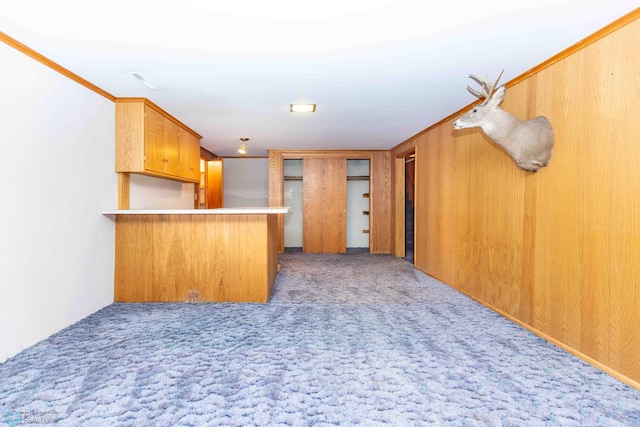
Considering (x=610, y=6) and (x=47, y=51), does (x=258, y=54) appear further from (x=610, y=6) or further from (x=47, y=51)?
(x=610, y=6)

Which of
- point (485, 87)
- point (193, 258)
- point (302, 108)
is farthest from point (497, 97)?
point (193, 258)

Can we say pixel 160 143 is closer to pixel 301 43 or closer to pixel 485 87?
pixel 301 43

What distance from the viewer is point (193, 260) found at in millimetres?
3299

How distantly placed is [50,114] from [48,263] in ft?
3.85

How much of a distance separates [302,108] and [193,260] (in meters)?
2.10

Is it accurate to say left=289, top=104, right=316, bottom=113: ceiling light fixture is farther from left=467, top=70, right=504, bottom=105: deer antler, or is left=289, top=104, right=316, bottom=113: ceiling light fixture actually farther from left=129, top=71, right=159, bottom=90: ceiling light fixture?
left=467, top=70, right=504, bottom=105: deer antler

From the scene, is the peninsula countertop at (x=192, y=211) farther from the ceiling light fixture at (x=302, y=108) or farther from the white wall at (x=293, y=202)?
the white wall at (x=293, y=202)

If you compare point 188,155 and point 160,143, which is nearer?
point 160,143

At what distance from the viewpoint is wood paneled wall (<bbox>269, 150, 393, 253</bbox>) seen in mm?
6324

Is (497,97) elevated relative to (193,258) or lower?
elevated

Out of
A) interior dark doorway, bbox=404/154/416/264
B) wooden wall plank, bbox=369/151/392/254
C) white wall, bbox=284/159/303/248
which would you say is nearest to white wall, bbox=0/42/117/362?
white wall, bbox=284/159/303/248

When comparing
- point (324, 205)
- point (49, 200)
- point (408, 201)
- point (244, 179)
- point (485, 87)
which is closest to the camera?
point (49, 200)

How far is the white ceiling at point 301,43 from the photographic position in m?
1.74

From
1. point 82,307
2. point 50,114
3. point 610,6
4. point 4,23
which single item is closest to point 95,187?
point 50,114
